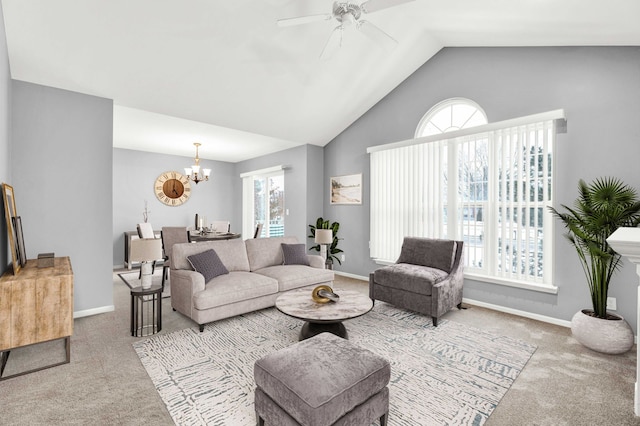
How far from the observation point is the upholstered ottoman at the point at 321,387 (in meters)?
1.40

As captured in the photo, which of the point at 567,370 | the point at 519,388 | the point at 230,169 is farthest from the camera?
the point at 230,169

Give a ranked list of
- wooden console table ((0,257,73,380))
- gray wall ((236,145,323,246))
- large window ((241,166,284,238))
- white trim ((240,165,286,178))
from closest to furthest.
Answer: wooden console table ((0,257,73,380)) → gray wall ((236,145,323,246)) → white trim ((240,165,286,178)) → large window ((241,166,284,238))

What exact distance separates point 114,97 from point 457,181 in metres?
4.50

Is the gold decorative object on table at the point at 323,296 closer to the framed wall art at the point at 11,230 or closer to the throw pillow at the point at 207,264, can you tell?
the throw pillow at the point at 207,264

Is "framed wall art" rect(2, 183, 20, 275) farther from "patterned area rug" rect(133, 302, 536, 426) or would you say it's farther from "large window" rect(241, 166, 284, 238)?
"large window" rect(241, 166, 284, 238)

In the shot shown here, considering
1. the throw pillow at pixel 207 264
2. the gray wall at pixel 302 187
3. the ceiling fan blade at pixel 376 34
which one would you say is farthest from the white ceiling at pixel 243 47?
the throw pillow at pixel 207 264

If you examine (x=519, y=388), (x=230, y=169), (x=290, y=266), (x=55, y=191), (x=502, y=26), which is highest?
(x=502, y=26)

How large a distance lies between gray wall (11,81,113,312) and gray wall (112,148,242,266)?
3.39 meters

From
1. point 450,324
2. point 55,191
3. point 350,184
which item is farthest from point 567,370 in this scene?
point 55,191

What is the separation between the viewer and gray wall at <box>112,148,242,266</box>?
6707 mm

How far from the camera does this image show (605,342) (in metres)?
2.58

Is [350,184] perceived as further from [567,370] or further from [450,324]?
[567,370]

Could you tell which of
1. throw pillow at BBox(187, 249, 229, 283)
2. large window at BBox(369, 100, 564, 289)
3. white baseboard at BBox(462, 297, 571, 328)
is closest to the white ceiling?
large window at BBox(369, 100, 564, 289)

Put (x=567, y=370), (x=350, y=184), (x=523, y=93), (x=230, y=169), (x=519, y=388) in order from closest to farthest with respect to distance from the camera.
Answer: (x=519, y=388) → (x=567, y=370) → (x=523, y=93) → (x=350, y=184) → (x=230, y=169)
